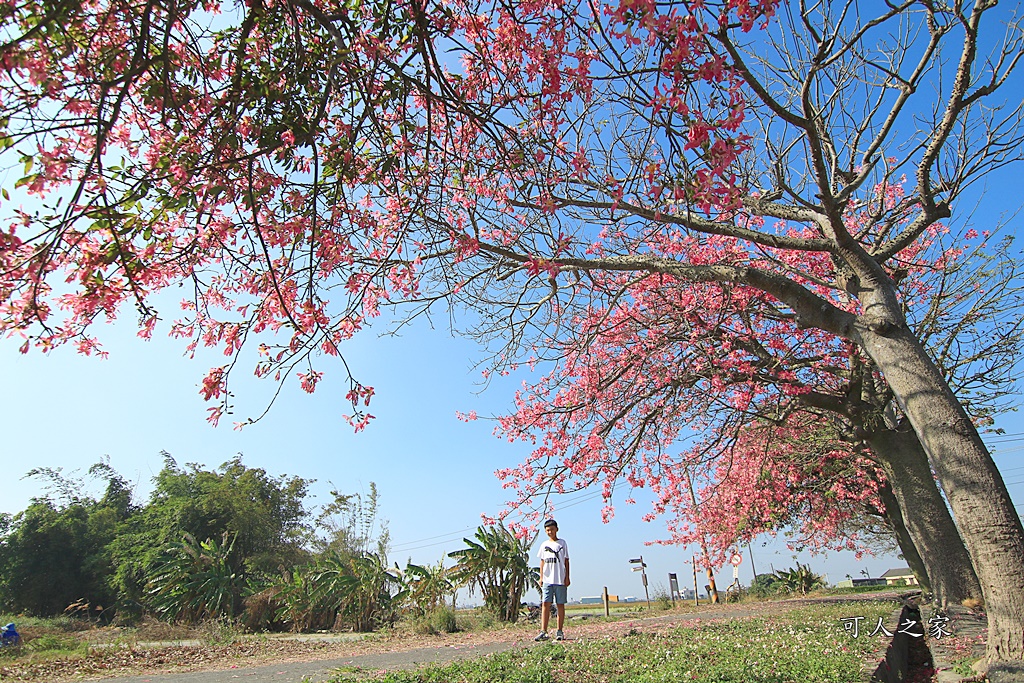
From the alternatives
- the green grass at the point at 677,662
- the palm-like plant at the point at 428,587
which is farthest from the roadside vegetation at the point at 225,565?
the green grass at the point at 677,662

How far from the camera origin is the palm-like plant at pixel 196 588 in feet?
43.0

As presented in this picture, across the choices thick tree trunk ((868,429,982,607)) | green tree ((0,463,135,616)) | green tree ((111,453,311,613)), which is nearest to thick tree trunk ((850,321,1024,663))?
thick tree trunk ((868,429,982,607))

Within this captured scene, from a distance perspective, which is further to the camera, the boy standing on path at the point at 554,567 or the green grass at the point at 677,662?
the boy standing on path at the point at 554,567

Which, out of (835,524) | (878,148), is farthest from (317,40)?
(835,524)

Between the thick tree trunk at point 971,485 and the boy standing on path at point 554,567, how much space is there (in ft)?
13.3

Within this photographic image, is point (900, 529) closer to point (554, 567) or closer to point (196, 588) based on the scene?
point (554, 567)

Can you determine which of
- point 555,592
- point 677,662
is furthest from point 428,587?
point 677,662

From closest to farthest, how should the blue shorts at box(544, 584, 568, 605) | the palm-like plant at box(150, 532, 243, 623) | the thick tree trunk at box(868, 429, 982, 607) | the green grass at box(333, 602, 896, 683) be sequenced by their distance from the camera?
the green grass at box(333, 602, 896, 683) → the thick tree trunk at box(868, 429, 982, 607) → the blue shorts at box(544, 584, 568, 605) → the palm-like plant at box(150, 532, 243, 623)

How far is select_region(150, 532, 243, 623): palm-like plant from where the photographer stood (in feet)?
43.0

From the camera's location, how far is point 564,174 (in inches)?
177

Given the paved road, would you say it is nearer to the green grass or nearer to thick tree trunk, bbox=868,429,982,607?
the green grass

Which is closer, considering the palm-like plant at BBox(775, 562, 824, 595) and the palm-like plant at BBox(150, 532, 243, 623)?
the palm-like plant at BBox(150, 532, 243, 623)

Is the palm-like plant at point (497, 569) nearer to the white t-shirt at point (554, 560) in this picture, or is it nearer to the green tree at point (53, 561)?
the white t-shirt at point (554, 560)

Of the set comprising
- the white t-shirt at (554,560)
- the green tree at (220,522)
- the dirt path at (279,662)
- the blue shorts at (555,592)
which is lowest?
the dirt path at (279,662)
